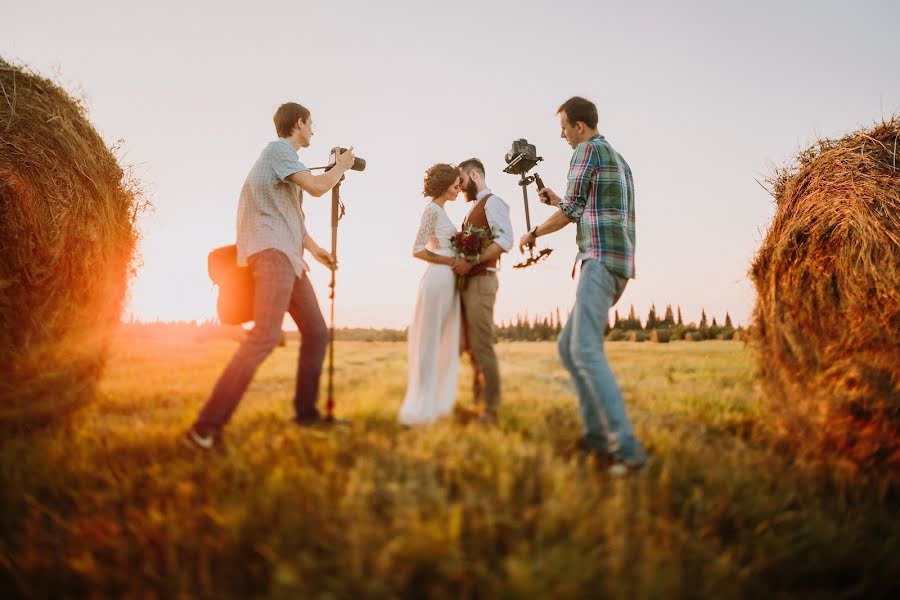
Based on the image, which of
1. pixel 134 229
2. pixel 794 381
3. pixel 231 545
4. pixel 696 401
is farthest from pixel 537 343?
pixel 231 545

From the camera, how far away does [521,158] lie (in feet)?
17.5

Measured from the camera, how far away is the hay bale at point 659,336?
11836 mm

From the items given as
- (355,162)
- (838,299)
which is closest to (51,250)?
(355,162)

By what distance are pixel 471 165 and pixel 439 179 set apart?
0.46 metres

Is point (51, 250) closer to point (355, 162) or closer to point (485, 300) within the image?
point (355, 162)

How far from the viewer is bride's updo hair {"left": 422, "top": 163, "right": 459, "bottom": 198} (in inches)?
206

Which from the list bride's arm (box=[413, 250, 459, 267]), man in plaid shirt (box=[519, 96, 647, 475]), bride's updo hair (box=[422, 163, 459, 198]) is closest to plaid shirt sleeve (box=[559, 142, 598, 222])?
man in plaid shirt (box=[519, 96, 647, 475])

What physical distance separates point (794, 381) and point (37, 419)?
5744mm

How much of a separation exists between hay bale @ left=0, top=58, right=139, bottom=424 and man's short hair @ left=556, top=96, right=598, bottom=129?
400 centimetres

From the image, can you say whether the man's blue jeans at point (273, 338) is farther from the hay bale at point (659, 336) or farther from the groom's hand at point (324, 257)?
the hay bale at point (659, 336)

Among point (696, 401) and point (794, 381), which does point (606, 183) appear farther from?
point (696, 401)

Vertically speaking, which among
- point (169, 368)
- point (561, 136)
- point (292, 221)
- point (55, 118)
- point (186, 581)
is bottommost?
point (186, 581)

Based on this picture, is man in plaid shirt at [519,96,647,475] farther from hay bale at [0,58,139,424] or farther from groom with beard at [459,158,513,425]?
hay bale at [0,58,139,424]

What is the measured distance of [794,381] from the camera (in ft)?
13.5
